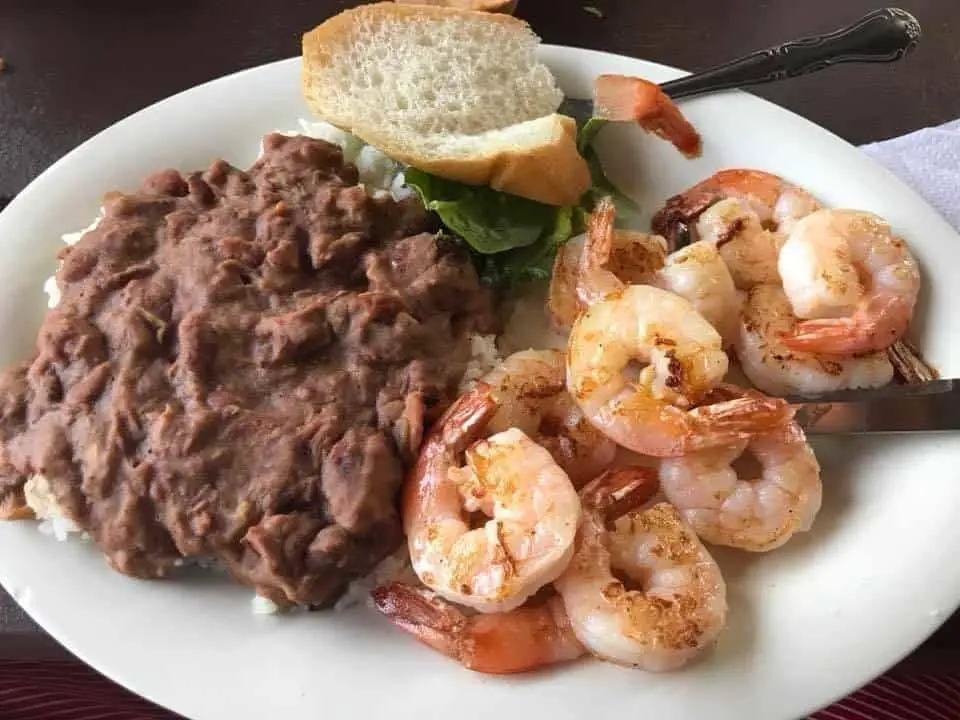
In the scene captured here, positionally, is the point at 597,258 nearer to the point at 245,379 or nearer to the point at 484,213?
the point at 484,213

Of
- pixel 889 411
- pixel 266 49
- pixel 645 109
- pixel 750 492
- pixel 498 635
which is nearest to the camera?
pixel 498 635

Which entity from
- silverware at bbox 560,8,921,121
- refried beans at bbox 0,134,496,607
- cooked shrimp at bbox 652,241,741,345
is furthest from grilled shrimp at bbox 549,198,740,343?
silverware at bbox 560,8,921,121

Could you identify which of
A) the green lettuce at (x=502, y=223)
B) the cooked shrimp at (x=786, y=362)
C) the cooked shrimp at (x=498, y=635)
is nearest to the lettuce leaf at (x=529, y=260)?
the green lettuce at (x=502, y=223)

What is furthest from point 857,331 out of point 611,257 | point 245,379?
point 245,379

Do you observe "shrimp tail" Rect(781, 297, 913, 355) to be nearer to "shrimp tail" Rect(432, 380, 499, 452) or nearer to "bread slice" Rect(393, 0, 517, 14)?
"shrimp tail" Rect(432, 380, 499, 452)

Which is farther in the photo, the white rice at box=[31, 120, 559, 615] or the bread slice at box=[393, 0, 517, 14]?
the bread slice at box=[393, 0, 517, 14]

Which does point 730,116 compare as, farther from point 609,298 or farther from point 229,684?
point 229,684
